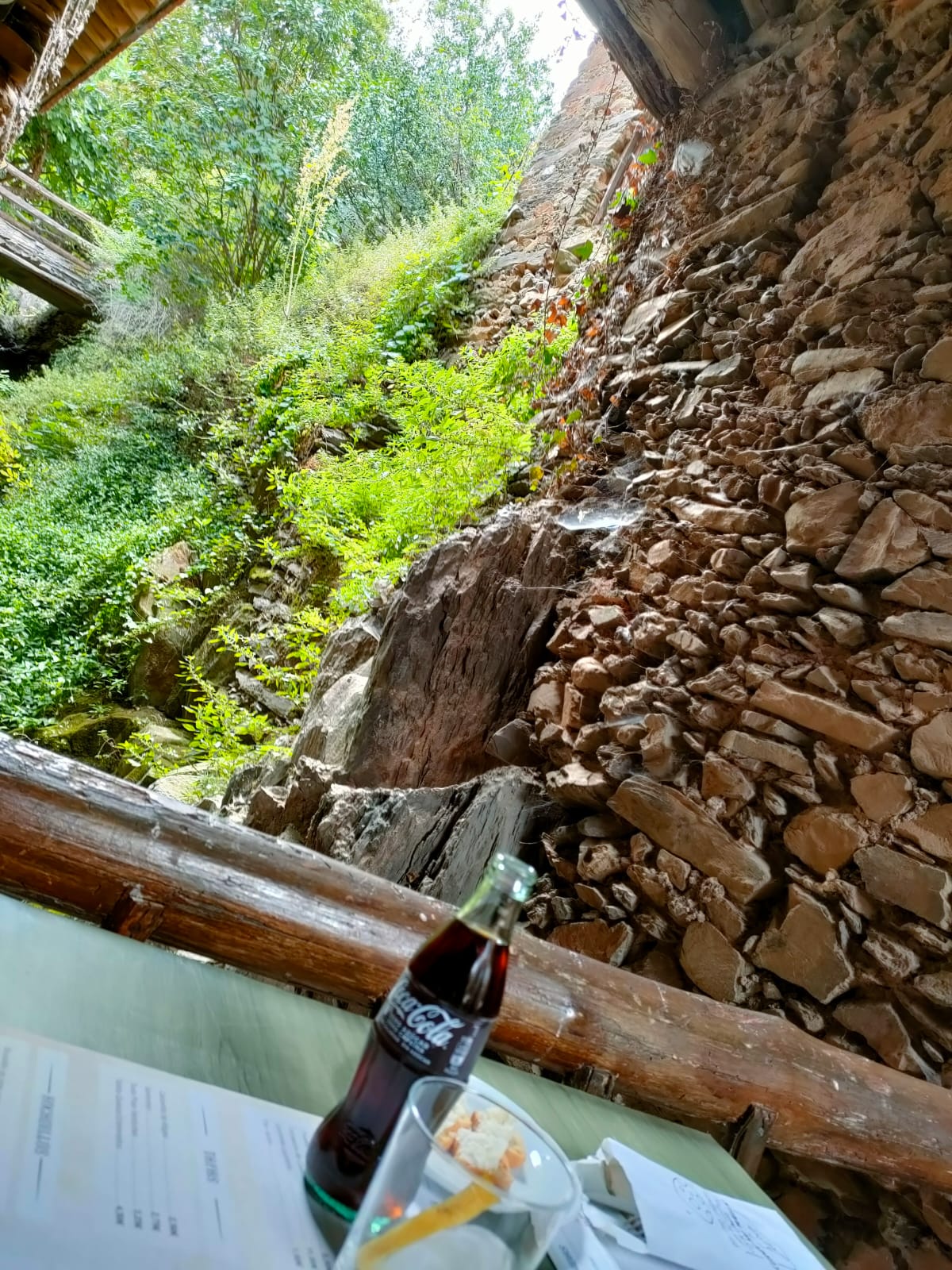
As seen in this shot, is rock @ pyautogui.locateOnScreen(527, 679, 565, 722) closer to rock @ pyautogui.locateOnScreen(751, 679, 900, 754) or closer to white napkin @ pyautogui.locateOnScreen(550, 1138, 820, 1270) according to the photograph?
rock @ pyautogui.locateOnScreen(751, 679, 900, 754)

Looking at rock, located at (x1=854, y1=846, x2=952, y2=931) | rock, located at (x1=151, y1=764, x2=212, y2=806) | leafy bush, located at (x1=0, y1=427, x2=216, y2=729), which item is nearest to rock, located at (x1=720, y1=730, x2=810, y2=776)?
rock, located at (x1=854, y1=846, x2=952, y2=931)

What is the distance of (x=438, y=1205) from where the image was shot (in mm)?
555

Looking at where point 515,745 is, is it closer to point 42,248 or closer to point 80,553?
point 80,553

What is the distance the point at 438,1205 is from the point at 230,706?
3878mm

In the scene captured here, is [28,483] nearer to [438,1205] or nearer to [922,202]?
[922,202]

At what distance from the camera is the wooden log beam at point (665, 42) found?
324cm

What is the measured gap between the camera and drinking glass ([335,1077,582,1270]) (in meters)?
0.55

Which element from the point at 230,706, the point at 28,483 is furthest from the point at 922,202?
the point at 28,483

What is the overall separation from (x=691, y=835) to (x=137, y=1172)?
1469 millimetres

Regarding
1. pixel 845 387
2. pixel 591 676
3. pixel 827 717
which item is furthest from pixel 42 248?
pixel 827 717

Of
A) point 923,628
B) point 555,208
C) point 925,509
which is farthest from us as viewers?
point 555,208

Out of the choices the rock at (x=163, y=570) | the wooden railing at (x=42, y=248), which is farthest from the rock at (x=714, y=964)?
the wooden railing at (x=42, y=248)

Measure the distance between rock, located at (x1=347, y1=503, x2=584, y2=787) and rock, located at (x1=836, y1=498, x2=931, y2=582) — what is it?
3.17ft

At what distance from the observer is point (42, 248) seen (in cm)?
864
